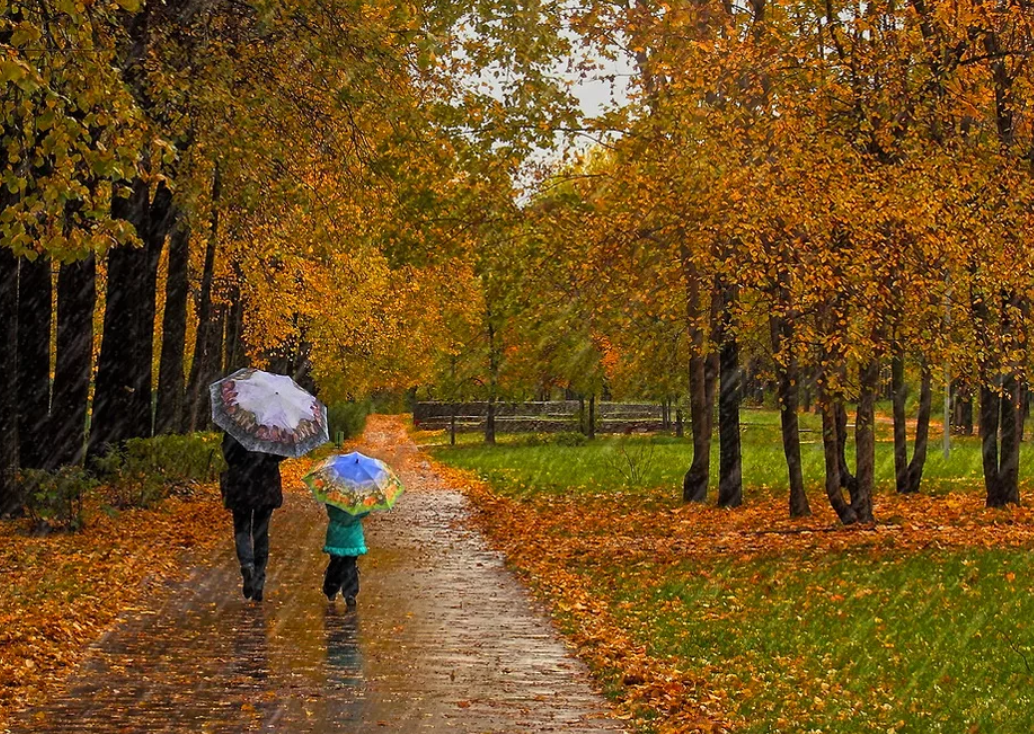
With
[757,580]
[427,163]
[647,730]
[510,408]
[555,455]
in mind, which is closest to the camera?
[647,730]

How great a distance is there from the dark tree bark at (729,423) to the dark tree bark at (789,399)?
1622 millimetres

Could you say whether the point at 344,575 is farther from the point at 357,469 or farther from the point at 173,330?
the point at 173,330

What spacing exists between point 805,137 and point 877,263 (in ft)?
6.15

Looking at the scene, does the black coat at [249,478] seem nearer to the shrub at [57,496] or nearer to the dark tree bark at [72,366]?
the shrub at [57,496]

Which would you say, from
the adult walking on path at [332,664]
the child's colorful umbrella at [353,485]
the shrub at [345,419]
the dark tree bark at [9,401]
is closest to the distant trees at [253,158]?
the dark tree bark at [9,401]

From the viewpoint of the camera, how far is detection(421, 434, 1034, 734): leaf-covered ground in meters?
8.45

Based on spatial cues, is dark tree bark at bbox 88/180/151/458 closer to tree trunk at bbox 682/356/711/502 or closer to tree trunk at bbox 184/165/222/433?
tree trunk at bbox 184/165/222/433

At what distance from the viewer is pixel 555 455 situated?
148 ft

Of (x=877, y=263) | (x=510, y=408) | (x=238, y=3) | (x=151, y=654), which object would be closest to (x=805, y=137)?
(x=877, y=263)

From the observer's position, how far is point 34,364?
19828 mm

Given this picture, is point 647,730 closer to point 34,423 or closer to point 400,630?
point 400,630

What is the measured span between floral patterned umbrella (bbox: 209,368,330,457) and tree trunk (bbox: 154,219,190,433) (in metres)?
13.2

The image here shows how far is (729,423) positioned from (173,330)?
1113 centimetres

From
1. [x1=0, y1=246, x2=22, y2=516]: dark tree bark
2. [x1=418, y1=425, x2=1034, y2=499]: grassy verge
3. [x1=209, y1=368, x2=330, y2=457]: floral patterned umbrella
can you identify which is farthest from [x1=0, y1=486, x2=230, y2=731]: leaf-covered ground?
[x1=418, y1=425, x2=1034, y2=499]: grassy verge
